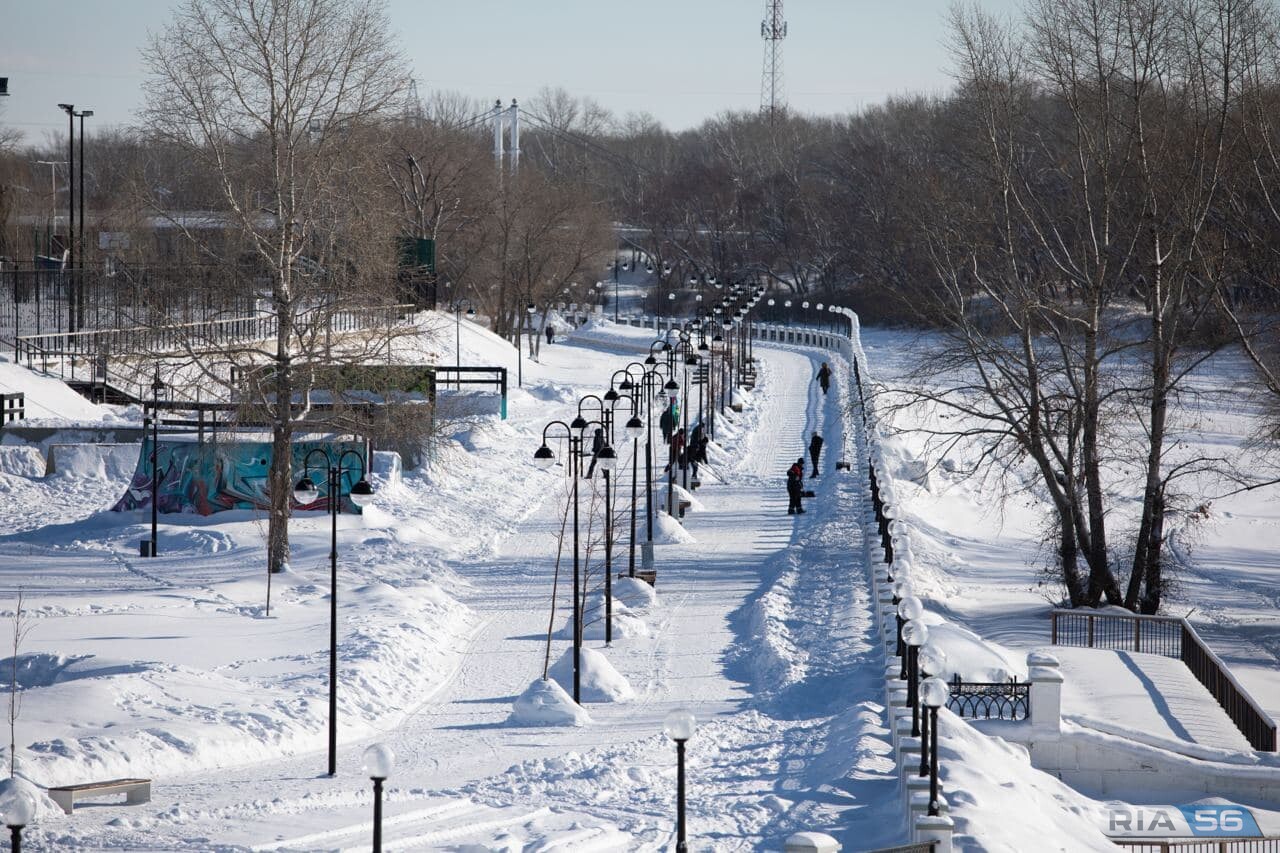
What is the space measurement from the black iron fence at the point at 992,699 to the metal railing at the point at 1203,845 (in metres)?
2.21

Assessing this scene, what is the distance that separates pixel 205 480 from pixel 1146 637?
646 inches

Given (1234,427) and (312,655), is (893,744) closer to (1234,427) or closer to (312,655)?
(312,655)

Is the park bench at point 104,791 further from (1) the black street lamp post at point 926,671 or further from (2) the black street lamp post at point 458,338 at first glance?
(2) the black street lamp post at point 458,338

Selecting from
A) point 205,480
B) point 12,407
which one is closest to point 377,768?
point 205,480

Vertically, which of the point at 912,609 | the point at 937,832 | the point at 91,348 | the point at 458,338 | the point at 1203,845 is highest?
the point at 458,338

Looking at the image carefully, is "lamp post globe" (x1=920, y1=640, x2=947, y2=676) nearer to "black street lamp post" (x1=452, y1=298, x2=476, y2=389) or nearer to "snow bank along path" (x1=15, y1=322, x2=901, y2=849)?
"snow bank along path" (x1=15, y1=322, x2=901, y2=849)

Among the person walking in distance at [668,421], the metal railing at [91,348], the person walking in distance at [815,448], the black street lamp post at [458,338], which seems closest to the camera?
the person walking in distance at [668,421]

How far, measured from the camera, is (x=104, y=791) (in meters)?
12.4

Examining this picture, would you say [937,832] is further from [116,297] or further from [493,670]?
[116,297]

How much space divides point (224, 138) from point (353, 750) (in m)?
11.8

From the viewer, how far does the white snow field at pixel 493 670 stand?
12578 mm

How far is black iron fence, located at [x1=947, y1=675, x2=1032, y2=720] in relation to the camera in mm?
16297

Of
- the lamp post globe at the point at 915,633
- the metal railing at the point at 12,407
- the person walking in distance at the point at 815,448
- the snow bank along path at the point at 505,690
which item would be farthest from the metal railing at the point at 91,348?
the lamp post globe at the point at 915,633

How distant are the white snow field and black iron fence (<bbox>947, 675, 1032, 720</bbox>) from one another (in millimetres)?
398
